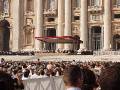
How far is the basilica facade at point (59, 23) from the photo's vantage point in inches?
2906

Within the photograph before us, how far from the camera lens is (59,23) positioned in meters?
78.3

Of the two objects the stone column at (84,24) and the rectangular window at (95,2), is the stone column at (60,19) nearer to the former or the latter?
the stone column at (84,24)

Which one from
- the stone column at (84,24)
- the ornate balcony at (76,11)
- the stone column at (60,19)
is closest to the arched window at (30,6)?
the stone column at (60,19)

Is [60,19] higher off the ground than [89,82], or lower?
higher

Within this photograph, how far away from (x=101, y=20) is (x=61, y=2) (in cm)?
843

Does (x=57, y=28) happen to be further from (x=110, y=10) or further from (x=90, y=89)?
(x=90, y=89)

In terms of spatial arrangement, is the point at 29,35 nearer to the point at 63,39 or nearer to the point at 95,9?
the point at 63,39

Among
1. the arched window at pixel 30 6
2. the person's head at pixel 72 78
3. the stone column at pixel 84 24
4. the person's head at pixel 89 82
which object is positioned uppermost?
the arched window at pixel 30 6

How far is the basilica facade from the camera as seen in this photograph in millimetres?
73812

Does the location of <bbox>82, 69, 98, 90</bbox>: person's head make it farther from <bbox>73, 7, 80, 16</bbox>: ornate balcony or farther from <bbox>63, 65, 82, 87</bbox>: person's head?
<bbox>73, 7, 80, 16</bbox>: ornate balcony

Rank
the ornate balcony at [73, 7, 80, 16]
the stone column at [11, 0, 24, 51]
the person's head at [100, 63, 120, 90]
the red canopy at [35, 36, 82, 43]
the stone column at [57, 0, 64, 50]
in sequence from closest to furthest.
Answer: the person's head at [100, 63, 120, 90], the red canopy at [35, 36, 82, 43], the ornate balcony at [73, 7, 80, 16], the stone column at [57, 0, 64, 50], the stone column at [11, 0, 24, 51]

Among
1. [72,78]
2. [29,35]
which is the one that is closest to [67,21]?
[29,35]

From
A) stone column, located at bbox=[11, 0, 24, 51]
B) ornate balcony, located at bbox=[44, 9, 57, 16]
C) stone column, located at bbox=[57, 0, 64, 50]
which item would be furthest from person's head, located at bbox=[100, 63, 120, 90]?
stone column, located at bbox=[11, 0, 24, 51]

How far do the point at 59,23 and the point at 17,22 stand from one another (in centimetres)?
852
